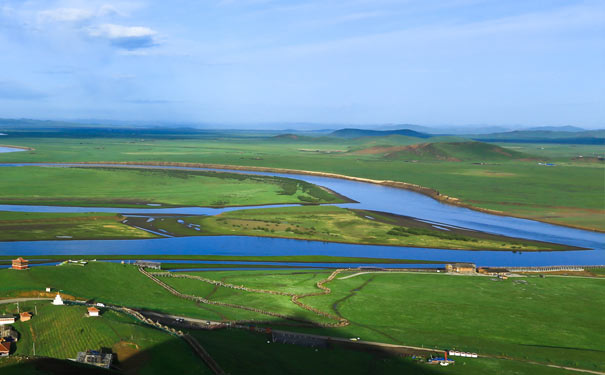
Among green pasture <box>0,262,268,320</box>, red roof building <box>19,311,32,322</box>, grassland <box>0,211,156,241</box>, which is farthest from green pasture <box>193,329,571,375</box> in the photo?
grassland <box>0,211,156,241</box>

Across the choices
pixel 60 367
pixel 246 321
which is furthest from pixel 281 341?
pixel 60 367

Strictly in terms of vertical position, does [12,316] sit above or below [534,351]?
above

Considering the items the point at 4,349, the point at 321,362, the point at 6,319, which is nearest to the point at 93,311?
the point at 6,319

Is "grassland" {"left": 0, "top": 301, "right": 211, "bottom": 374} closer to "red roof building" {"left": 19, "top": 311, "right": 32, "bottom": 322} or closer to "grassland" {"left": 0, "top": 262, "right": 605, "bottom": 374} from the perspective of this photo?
"red roof building" {"left": 19, "top": 311, "right": 32, "bottom": 322}

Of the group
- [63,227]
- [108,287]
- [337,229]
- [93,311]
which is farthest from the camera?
[337,229]

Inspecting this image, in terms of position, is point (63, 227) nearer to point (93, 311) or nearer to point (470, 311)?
point (93, 311)

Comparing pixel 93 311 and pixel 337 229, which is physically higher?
→ pixel 93 311

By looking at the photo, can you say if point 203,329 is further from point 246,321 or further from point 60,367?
point 60,367
